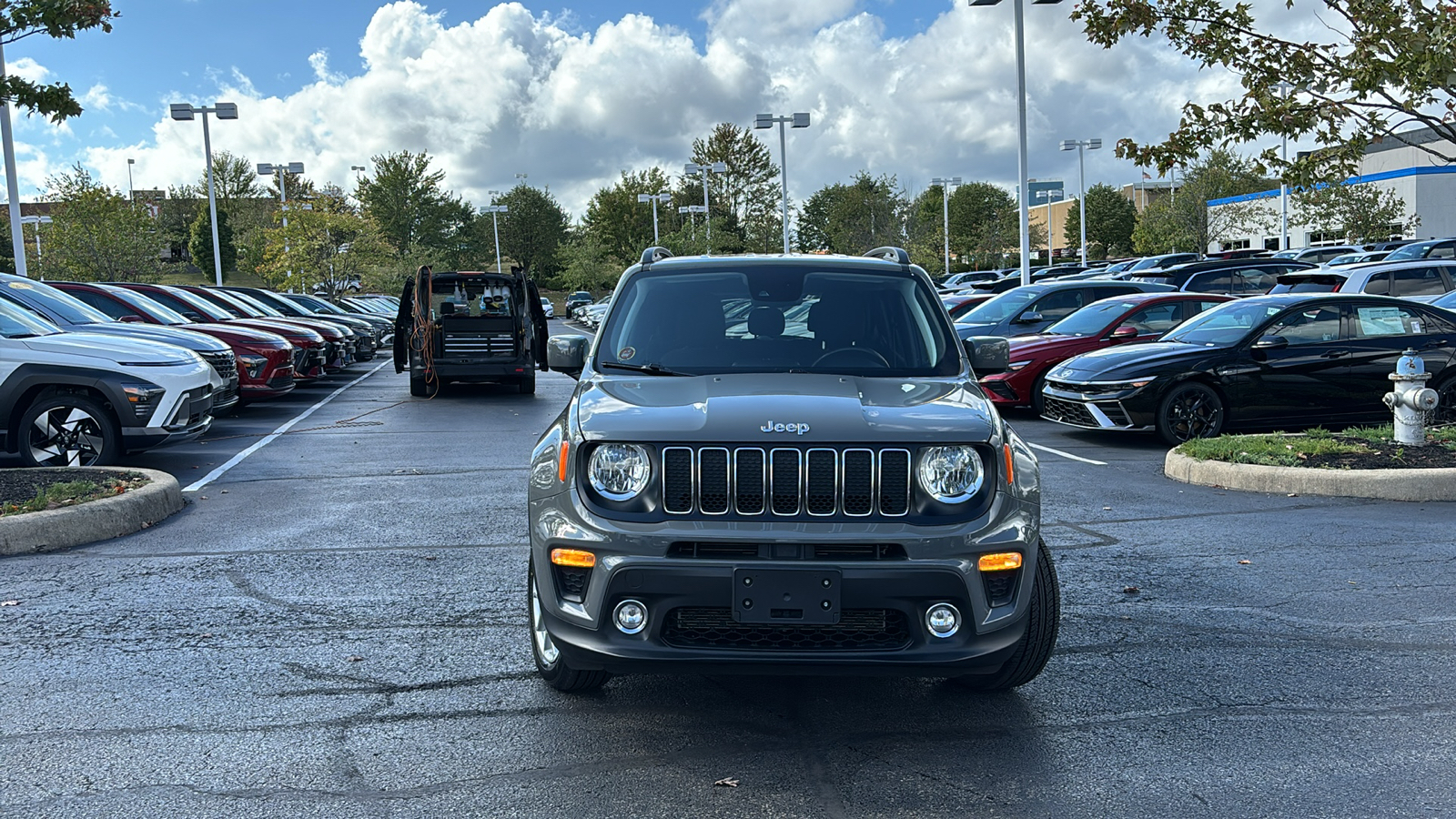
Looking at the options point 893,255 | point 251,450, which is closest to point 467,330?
point 251,450

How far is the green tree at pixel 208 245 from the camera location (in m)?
89.9

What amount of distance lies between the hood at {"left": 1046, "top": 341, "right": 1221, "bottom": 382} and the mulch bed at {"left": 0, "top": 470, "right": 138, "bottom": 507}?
8642 mm

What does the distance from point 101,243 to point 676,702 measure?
133 feet

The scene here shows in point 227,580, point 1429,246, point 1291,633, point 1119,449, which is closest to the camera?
point 1291,633

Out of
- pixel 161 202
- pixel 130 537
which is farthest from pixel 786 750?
pixel 161 202

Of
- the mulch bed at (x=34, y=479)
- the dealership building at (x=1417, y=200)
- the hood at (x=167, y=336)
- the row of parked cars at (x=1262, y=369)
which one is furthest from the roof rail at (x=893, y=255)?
the dealership building at (x=1417, y=200)

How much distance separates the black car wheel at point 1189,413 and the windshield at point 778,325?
23.9ft

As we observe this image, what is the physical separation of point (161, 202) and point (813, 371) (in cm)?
11577

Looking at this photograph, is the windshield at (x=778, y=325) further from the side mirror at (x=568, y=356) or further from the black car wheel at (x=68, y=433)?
the black car wheel at (x=68, y=433)

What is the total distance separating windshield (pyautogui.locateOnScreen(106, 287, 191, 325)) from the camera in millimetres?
16766

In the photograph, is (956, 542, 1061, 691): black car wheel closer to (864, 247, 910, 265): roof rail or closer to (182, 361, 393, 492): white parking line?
(864, 247, 910, 265): roof rail

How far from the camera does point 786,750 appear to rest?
4.23m

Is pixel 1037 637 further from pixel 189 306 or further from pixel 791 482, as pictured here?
pixel 189 306

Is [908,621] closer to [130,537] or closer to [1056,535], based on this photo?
[1056,535]
